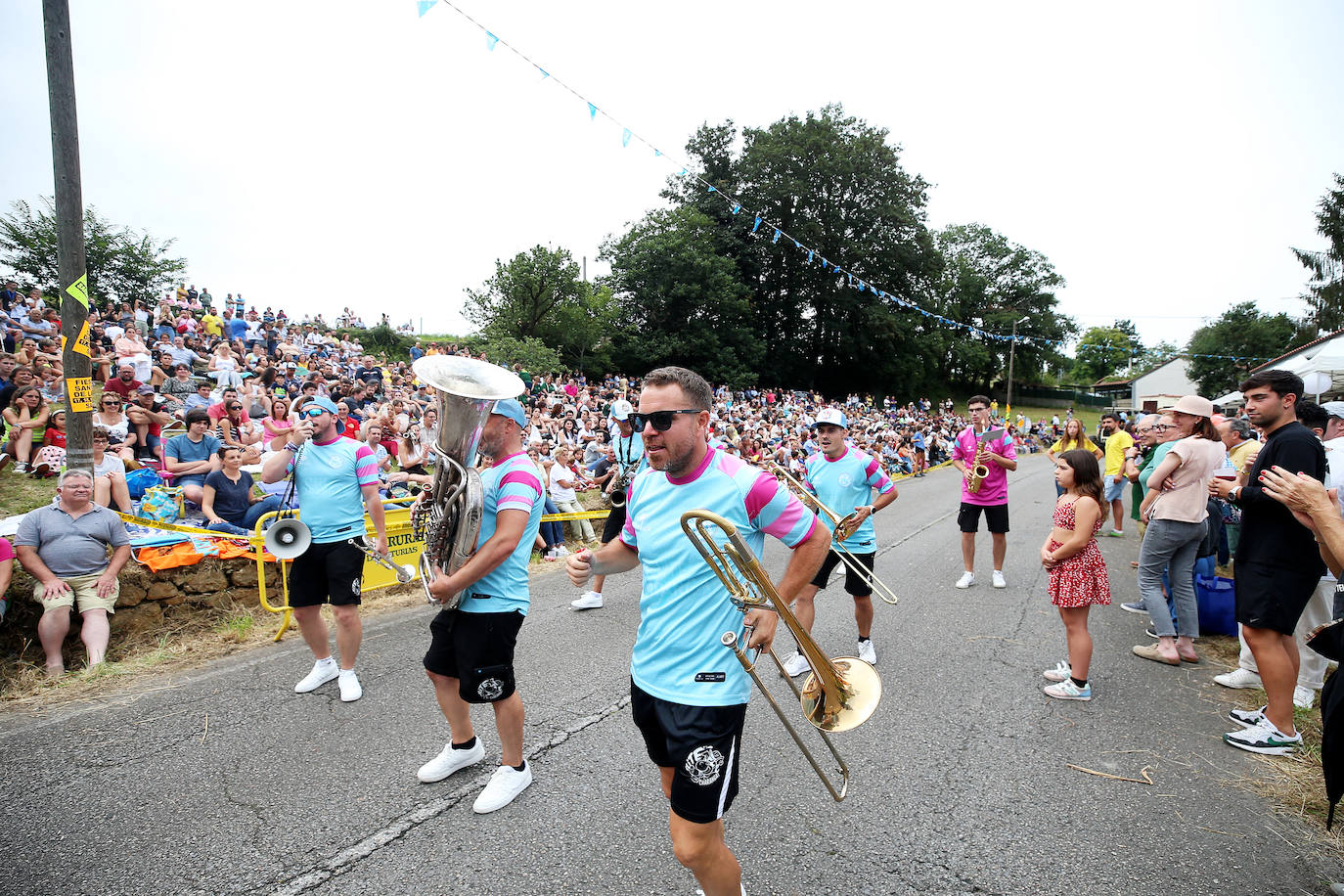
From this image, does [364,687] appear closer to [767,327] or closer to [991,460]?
[991,460]

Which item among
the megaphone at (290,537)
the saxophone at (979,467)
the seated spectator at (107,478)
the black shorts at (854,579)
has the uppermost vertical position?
the saxophone at (979,467)

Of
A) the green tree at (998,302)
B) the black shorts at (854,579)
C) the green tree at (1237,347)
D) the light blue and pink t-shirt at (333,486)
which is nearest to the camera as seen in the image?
the light blue and pink t-shirt at (333,486)

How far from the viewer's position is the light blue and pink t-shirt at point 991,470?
673 cm

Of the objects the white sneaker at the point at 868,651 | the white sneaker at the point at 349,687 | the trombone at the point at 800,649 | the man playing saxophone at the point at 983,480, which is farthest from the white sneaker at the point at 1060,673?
the white sneaker at the point at 349,687

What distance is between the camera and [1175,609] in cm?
497

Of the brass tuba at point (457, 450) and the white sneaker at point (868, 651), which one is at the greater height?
the brass tuba at point (457, 450)

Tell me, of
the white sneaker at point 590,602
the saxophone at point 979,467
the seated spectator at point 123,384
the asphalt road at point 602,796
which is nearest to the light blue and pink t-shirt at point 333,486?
the asphalt road at point 602,796

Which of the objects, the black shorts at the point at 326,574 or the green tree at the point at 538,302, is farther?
the green tree at the point at 538,302

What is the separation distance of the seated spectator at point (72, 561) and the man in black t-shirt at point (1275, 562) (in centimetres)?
743

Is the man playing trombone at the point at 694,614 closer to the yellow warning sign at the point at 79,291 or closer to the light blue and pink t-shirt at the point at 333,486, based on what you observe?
the light blue and pink t-shirt at the point at 333,486

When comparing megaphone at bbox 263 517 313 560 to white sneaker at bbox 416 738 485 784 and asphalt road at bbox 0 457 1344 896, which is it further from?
white sneaker at bbox 416 738 485 784

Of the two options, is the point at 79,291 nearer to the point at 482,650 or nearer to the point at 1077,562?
the point at 482,650

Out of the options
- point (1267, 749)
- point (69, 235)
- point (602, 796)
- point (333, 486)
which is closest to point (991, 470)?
point (1267, 749)

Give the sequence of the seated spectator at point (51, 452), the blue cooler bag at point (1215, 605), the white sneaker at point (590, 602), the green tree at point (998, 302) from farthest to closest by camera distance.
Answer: the green tree at point (998, 302) < the seated spectator at point (51, 452) < the white sneaker at point (590, 602) < the blue cooler bag at point (1215, 605)
